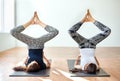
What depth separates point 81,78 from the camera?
202 centimetres

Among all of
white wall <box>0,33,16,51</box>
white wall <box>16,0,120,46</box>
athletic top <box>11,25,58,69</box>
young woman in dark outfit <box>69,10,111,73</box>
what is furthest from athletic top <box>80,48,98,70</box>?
white wall <box>16,0,120,46</box>

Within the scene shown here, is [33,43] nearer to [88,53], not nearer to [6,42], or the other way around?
[88,53]

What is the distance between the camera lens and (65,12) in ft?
17.9

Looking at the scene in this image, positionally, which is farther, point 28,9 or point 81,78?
point 28,9

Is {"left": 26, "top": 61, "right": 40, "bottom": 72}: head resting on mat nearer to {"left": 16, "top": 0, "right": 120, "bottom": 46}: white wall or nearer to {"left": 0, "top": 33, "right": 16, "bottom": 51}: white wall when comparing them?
{"left": 0, "top": 33, "right": 16, "bottom": 51}: white wall

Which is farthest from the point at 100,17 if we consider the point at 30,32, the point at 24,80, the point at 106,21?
the point at 24,80

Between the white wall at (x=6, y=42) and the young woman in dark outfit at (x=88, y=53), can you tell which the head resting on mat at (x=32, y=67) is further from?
the white wall at (x=6, y=42)

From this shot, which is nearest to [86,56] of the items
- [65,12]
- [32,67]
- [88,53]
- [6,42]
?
[88,53]

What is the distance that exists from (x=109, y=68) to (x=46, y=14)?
10.5ft

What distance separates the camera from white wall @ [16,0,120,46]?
17.7 ft

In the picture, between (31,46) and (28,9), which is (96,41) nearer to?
(31,46)

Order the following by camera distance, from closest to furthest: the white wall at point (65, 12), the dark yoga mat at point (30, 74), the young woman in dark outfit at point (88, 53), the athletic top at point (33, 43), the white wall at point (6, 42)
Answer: the dark yoga mat at point (30, 74) → the young woman in dark outfit at point (88, 53) → the athletic top at point (33, 43) → the white wall at point (6, 42) → the white wall at point (65, 12)

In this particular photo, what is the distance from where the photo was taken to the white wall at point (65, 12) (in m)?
5.41

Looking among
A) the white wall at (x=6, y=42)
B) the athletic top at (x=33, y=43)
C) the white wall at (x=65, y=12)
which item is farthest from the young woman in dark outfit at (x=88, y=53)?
the white wall at (x=65, y=12)
